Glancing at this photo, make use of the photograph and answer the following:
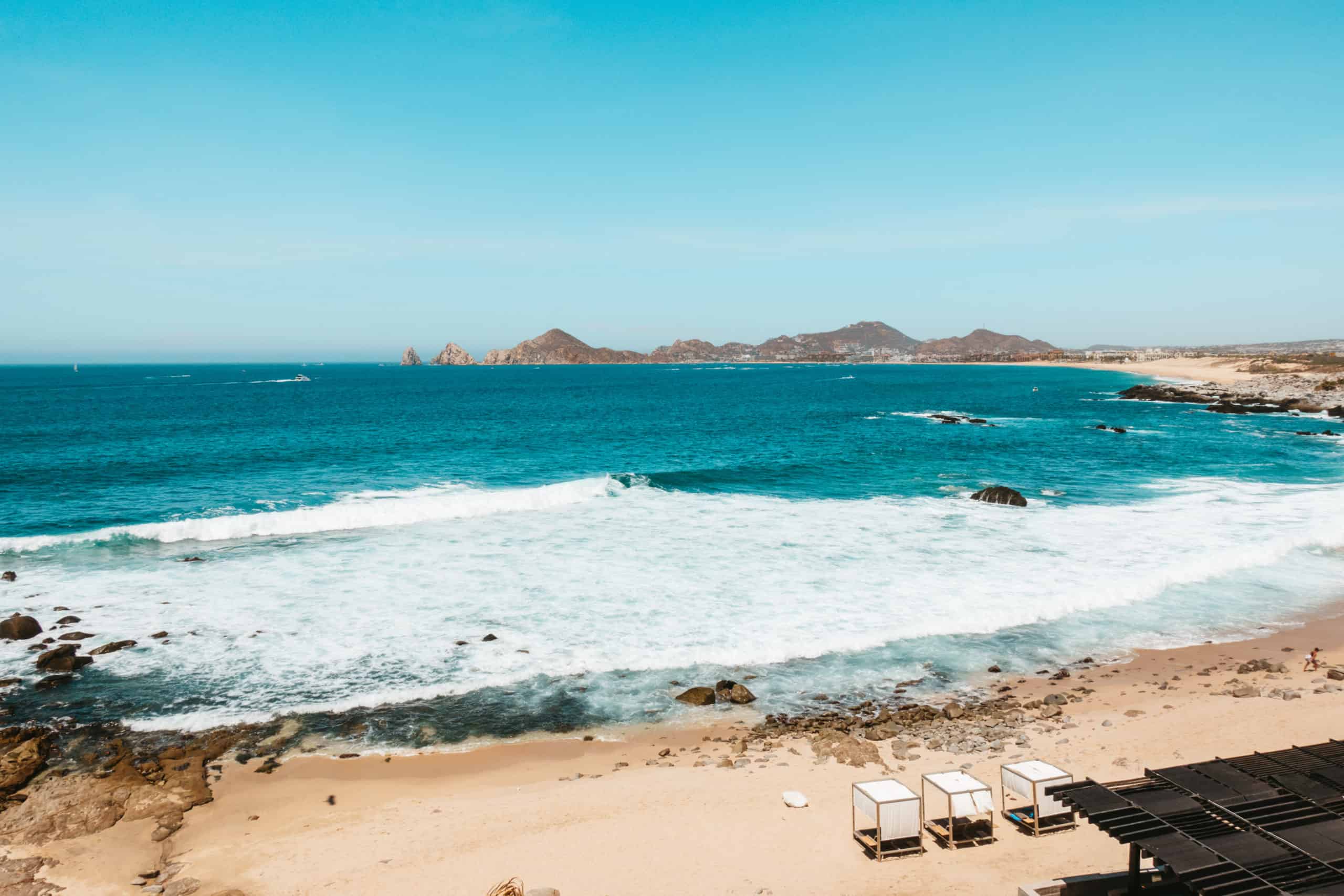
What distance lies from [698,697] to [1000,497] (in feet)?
83.1

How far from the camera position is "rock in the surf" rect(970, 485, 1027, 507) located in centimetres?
3578

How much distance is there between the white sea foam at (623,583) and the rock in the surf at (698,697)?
60.4 inches

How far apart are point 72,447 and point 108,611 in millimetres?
42015

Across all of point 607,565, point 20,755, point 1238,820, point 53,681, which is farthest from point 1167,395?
point 20,755

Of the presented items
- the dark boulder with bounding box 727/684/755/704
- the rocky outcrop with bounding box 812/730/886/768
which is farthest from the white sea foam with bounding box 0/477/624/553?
the rocky outcrop with bounding box 812/730/886/768

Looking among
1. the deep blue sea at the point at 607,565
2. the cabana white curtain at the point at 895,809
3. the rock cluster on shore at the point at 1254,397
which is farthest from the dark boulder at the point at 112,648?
the rock cluster on shore at the point at 1254,397

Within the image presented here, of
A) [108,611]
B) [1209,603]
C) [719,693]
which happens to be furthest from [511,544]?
[1209,603]

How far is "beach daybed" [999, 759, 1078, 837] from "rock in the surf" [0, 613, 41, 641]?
25.2 m

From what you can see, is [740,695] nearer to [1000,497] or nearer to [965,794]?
[965,794]

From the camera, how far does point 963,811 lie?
A: 11195 mm

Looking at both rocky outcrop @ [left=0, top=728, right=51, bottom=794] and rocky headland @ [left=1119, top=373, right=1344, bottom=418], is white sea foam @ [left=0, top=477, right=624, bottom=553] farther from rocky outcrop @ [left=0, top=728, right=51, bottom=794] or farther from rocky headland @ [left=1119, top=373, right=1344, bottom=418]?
rocky headland @ [left=1119, top=373, right=1344, bottom=418]

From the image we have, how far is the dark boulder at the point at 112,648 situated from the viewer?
19391 millimetres

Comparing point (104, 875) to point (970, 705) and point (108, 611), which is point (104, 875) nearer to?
point (108, 611)

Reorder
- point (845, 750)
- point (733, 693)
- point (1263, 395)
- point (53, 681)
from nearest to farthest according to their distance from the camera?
point (845, 750)
point (733, 693)
point (53, 681)
point (1263, 395)
